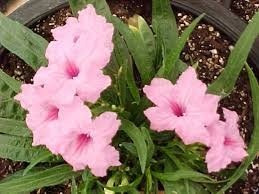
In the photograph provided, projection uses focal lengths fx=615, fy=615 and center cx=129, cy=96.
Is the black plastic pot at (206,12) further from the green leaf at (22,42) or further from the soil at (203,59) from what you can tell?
the green leaf at (22,42)

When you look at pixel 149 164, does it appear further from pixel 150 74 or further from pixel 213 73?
pixel 213 73

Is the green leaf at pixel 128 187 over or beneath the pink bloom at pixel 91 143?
beneath

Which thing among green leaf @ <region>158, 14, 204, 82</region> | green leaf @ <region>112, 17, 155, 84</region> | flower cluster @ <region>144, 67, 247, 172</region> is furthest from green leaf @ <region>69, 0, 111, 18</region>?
flower cluster @ <region>144, 67, 247, 172</region>

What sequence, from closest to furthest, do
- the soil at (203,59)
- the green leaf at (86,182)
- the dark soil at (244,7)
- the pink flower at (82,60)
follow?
the pink flower at (82,60) < the green leaf at (86,182) < the soil at (203,59) < the dark soil at (244,7)

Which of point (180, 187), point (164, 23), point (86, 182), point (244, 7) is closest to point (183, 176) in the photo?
point (180, 187)

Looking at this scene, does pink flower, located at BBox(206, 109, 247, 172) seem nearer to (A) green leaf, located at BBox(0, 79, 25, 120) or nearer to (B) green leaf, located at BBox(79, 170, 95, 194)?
(B) green leaf, located at BBox(79, 170, 95, 194)

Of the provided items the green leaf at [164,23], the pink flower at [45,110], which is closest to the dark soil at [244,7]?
the green leaf at [164,23]

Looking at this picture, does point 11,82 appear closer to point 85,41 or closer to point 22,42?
point 22,42
